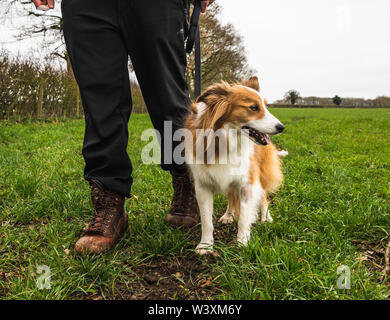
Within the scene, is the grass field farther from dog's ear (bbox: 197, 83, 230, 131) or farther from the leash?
the leash

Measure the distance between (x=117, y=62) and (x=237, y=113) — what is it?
3.02 ft

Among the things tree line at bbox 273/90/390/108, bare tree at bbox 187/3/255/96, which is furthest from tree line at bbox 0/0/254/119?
tree line at bbox 273/90/390/108

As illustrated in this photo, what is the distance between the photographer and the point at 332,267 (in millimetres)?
1665

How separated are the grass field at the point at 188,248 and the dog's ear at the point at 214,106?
33.2 inches

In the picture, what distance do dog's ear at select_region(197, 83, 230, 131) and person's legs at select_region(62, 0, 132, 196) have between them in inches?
23.0

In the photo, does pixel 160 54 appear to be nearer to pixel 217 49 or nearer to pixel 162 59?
pixel 162 59

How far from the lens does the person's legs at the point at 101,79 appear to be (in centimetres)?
197

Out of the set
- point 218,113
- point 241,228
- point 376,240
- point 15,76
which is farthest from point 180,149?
point 15,76

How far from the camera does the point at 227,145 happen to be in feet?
7.15

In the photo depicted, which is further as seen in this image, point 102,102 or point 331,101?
point 331,101

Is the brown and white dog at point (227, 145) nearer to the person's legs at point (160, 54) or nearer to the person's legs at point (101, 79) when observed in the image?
the person's legs at point (160, 54)

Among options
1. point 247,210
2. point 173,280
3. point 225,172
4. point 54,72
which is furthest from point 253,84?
point 54,72
